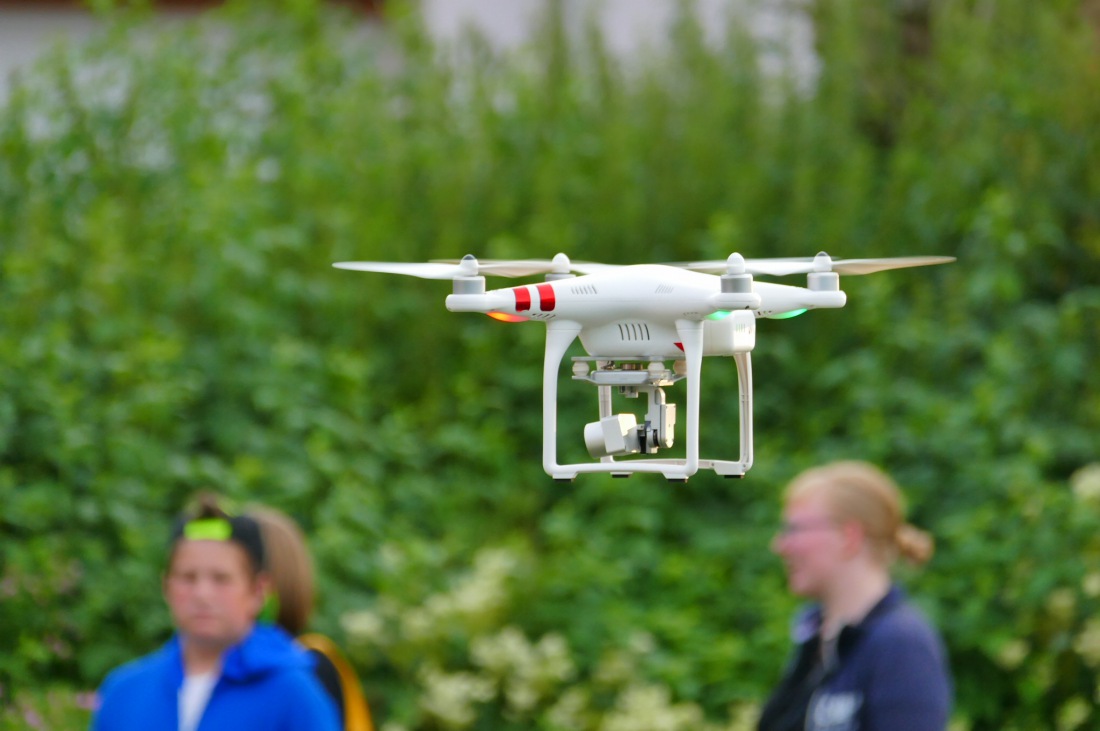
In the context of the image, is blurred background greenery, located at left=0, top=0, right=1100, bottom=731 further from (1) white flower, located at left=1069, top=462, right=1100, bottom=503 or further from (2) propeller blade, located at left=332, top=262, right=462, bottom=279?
(2) propeller blade, located at left=332, top=262, right=462, bottom=279

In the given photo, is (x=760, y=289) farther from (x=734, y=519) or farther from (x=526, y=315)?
(x=734, y=519)

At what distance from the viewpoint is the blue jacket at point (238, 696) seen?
2926mm

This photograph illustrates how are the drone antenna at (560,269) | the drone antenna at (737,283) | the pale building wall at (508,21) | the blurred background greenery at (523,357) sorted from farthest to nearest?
the pale building wall at (508,21) < the blurred background greenery at (523,357) < the drone antenna at (560,269) < the drone antenna at (737,283)

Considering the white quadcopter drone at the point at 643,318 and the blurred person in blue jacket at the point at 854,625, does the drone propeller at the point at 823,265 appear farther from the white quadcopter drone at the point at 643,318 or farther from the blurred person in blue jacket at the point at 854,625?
the blurred person in blue jacket at the point at 854,625

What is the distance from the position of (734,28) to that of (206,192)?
2.57 metres

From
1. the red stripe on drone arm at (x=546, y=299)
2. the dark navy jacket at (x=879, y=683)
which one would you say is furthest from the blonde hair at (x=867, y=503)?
the red stripe on drone arm at (x=546, y=299)

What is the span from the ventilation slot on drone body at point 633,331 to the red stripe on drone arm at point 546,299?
0.06 metres

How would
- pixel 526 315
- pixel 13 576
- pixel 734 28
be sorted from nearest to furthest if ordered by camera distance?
pixel 526 315 < pixel 13 576 < pixel 734 28

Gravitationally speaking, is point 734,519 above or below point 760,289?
below

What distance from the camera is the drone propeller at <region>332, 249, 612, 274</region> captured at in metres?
1.07

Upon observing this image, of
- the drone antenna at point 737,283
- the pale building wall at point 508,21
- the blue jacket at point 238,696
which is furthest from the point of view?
the pale building wall at point 508,21

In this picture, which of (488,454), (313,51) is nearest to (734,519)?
(488,454)

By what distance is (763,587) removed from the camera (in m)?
4.99

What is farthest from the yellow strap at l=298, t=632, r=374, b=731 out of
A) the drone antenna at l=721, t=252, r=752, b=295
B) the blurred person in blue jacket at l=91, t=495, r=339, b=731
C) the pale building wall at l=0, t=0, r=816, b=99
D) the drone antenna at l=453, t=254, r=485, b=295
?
the pale building wall at l=0, t=0, r=816, b=99
